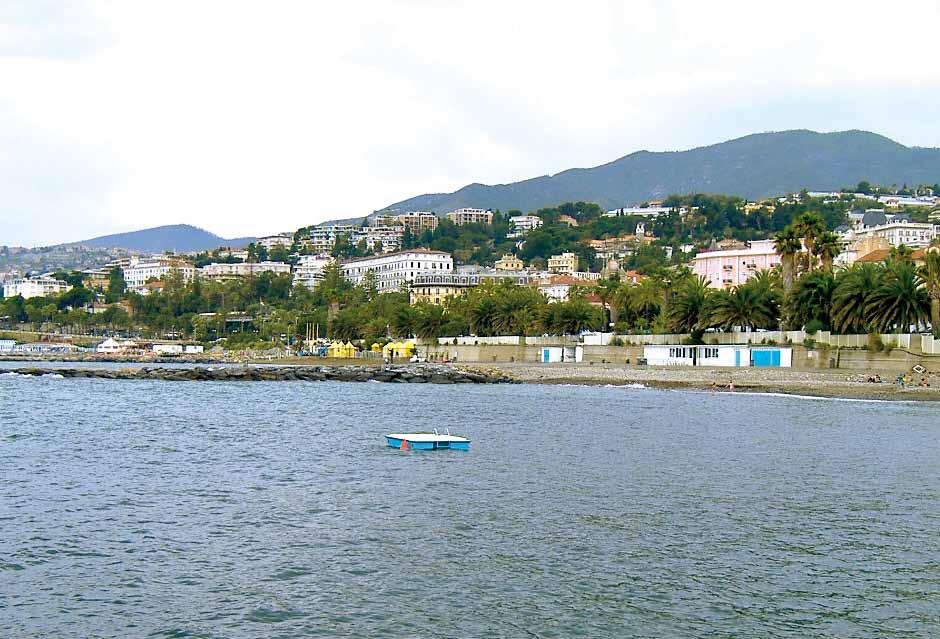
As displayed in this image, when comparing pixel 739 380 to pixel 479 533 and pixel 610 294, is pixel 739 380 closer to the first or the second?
pixel 610 294

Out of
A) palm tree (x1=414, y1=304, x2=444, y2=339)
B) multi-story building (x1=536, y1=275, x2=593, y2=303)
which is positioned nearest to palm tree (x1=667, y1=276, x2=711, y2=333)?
palm tree (x1=414, y1=304, x2=444, y2=339)

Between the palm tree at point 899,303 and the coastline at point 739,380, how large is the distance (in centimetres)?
407

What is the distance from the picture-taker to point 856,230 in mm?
195000

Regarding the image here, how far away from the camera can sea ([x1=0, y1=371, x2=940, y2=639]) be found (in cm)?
1616

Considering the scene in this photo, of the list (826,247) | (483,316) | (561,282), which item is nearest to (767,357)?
(826,247)

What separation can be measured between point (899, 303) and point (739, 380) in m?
10.8

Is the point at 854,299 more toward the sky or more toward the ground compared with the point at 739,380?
more toward the sky

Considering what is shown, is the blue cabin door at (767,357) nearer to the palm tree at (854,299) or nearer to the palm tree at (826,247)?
the palm tree at (854,299)

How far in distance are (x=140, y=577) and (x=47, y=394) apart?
2200 inches

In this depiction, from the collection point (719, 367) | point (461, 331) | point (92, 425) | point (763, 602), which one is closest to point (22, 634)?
point (763, 602)

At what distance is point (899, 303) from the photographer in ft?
214

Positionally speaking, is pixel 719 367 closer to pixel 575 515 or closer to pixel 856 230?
pixel 575 515

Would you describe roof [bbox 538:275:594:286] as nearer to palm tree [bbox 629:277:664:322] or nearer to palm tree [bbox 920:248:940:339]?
palm tree [bbox 629:277:664:322]

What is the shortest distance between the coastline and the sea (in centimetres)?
1638
